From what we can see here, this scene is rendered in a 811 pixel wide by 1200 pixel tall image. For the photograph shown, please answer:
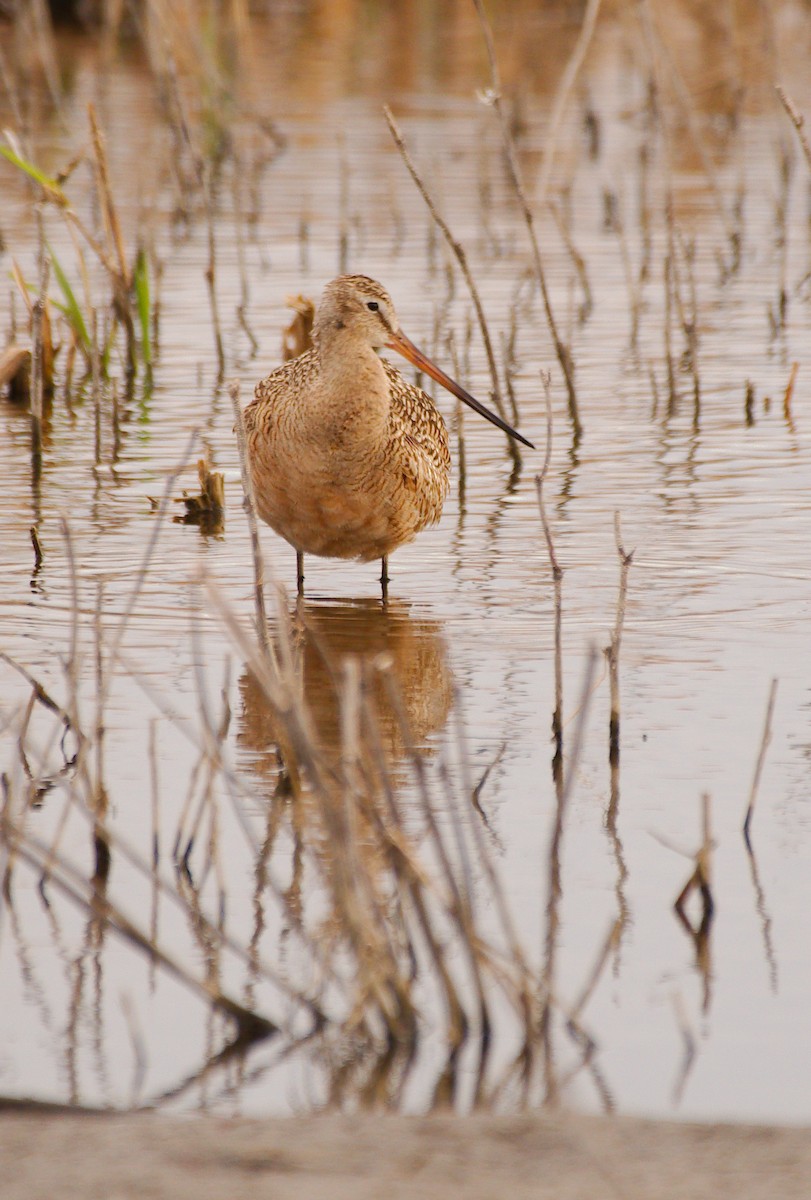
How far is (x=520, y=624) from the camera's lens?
5.96 meters

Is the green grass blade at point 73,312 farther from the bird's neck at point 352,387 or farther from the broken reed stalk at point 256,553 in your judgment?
the broken reed stalk at point 256,553

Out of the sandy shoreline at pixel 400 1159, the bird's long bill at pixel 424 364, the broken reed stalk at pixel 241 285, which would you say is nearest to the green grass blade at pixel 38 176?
the bird's long bill at pixel 424 364

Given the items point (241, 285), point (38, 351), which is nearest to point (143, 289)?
point (38, 351)

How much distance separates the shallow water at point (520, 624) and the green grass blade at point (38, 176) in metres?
1.05

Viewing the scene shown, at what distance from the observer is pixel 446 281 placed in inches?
440

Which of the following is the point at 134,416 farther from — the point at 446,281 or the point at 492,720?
the point at 492,720

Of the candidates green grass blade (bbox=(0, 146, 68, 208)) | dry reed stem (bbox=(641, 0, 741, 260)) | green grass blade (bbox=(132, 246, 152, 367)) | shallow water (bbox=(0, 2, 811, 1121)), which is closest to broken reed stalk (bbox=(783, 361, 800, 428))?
shallow water (bbox=(0, 2, 811, 1121))

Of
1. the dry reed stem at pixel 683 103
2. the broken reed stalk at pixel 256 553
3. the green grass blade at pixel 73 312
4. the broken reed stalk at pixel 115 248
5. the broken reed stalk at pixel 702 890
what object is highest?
the dry reed stem at pixel 683 103

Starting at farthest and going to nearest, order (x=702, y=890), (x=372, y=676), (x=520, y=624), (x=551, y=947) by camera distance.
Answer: (x=520, y=624) < (x=372, y=676) < (x=702, y=890) < (x=551, y=947)

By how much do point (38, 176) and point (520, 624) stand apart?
2954mm

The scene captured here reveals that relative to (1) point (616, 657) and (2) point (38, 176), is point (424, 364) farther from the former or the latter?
(1) point (616, 657)

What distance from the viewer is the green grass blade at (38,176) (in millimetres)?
7465

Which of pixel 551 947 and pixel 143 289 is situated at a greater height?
pixel 143 289

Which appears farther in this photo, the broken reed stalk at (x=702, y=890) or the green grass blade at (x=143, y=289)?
the green grass blade at (x=143, y=289)
